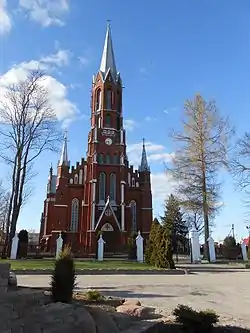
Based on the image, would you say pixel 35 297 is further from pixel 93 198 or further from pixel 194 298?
pixel 93 198

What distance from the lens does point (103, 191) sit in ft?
140

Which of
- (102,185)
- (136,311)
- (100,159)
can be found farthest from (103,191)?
(136,311)

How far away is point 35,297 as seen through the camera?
17.4 feet

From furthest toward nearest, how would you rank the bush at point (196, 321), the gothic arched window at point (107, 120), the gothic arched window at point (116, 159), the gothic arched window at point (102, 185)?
the gothic arched window at point (107, 120)
the gothic arched window at point (116, 159)
the gothic arched window at point (102, 185)
the bush at point (196, 321)

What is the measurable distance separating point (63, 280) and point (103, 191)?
36.9 meters

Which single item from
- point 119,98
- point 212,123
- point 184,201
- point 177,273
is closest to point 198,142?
point 212,123

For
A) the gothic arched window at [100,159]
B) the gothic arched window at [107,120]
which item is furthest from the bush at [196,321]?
the gothic arched window at [107,120]

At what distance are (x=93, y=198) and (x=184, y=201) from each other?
1726 centimetres

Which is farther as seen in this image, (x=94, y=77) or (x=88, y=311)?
(x=94, y=77)

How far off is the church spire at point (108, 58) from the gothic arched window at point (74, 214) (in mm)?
19713

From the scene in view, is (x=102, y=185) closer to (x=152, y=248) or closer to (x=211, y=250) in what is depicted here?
(x=211, y=250)

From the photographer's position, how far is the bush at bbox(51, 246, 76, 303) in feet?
18.4

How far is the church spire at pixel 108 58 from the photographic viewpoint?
163 ft

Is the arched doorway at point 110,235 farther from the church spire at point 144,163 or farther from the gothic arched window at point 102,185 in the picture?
the church spire at point 144,163
